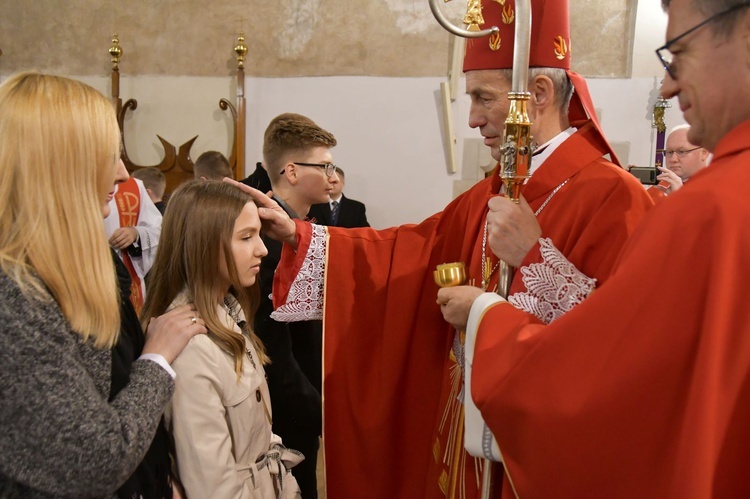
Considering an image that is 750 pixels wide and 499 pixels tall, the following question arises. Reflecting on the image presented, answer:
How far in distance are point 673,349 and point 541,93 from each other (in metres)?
1.06

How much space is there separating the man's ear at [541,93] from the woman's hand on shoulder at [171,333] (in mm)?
1093

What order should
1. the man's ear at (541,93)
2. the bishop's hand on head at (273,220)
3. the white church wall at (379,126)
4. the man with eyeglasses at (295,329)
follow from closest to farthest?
the man's ear at (541,93), the bishop's hand on head at (273,220), the man with eyeglasses at (295,329), the white church wall at (379,126)

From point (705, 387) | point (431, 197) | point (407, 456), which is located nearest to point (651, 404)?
point (705, 387)

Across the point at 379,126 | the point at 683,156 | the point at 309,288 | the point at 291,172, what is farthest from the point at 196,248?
the point at 379,126

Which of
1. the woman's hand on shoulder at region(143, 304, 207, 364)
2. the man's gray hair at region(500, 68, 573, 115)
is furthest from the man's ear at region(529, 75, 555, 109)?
the woman's hand on shoulder at region(143, 304, 207, 364)

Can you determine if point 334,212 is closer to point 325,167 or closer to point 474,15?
point 325,167

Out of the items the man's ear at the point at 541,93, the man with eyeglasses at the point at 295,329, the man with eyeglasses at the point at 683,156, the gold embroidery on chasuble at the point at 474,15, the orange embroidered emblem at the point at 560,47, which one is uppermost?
the gold embroidery on chasuble at the point at 474,15

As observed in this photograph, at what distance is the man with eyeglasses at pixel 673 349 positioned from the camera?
1115mm

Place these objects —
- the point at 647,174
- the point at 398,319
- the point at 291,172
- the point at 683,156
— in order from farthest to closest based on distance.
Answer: the point at 683,156
the point at 647,174
the point at 291,172
the point at 398,319

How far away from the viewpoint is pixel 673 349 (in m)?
1.14

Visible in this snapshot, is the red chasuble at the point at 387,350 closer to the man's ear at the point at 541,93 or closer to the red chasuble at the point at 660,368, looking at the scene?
the man's ear at the point at 541,93

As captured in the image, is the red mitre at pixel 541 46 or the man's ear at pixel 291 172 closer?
the red mitre at pixel 541 46

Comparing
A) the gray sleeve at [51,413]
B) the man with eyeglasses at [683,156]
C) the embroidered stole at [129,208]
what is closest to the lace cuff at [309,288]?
the gray sleeve at [51,413]

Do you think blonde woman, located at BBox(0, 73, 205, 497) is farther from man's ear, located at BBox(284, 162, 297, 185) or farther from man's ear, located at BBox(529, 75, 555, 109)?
man's ear, located at BBox(284, 162, 297, 185)
